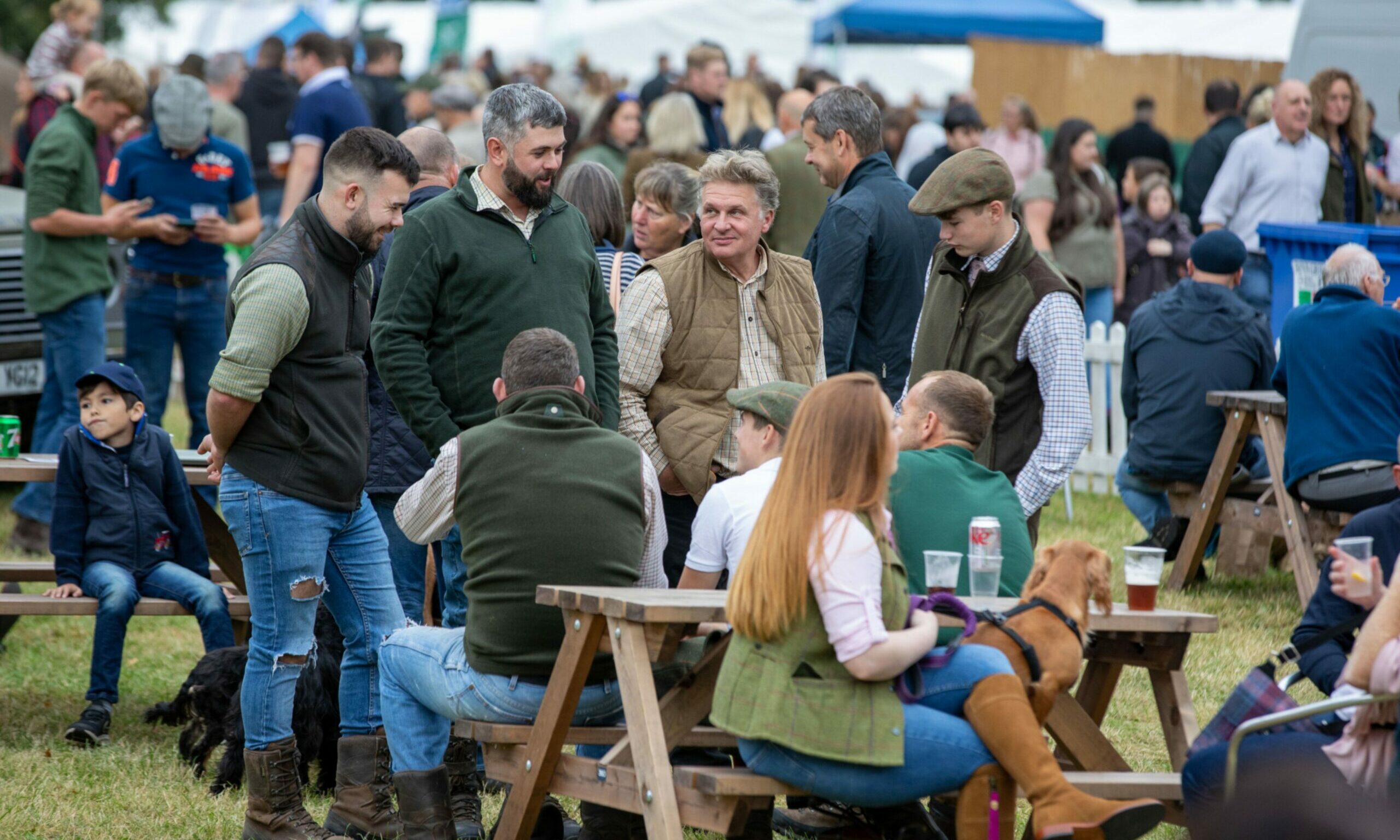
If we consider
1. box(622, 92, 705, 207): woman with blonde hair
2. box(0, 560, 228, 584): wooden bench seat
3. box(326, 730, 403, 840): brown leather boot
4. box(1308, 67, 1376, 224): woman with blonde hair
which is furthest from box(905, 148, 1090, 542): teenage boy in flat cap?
box(1308, 67, 1376, 224): woman with blonde hair

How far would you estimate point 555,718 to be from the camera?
4070 millimetres

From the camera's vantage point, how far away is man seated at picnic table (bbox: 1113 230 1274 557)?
799 centimetres

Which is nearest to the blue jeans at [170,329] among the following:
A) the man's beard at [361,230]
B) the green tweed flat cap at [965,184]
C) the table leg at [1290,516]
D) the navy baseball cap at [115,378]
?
the navy baseball cap at [115,378]

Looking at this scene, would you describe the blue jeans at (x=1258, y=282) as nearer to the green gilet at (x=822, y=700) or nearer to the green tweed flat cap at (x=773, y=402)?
the green tweed flat cap at (x=773, y=402)

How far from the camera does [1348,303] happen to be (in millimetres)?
6848

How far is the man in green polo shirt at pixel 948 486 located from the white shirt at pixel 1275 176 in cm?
696

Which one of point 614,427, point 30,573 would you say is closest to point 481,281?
point 614,427

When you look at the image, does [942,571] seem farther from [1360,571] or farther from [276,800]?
[276,800]

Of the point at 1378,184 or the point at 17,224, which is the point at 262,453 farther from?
the point at 1378,184

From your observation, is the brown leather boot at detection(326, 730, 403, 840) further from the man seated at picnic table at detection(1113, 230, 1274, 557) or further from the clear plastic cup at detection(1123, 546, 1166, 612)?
the man seated at picnic table at detection(1113, 230, 1274, 557)

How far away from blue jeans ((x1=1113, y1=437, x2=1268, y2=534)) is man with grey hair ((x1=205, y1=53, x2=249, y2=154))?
704cm

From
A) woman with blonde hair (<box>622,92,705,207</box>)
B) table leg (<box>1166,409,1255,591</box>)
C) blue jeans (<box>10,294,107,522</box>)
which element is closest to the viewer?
table leg (<box>1166,409,1255,591</box>)

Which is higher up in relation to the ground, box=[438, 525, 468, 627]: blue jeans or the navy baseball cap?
the navy baseball cap

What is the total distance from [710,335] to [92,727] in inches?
103
